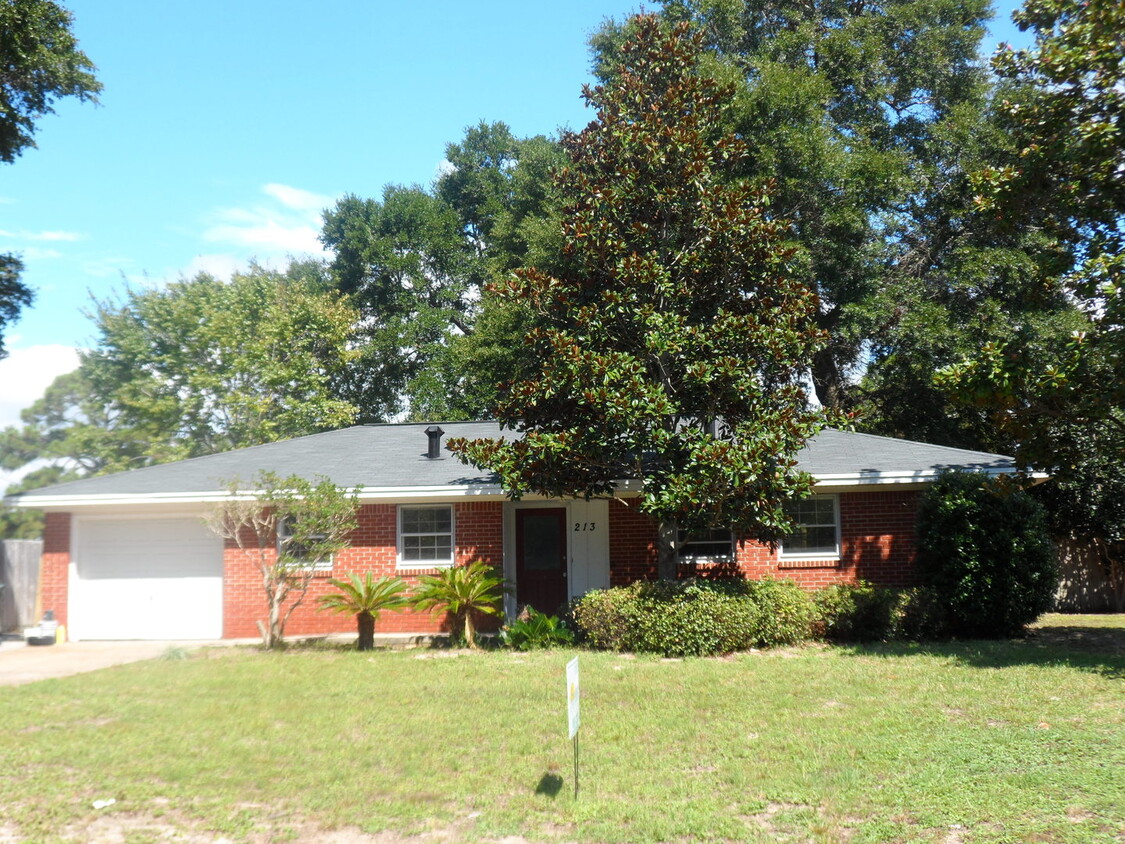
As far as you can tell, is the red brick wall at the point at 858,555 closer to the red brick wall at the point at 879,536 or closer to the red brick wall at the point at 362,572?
the red brick wall at the point at 879,536

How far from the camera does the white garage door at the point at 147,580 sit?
17016 mm

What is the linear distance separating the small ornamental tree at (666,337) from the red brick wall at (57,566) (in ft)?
25.4

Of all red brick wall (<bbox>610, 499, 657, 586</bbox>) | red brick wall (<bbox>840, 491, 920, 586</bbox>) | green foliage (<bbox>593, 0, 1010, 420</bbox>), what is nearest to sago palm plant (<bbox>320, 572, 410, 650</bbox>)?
red brick wall (<bbox>610, 499, 657, 586</bbox>)

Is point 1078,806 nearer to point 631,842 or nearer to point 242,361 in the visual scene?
point 631,842

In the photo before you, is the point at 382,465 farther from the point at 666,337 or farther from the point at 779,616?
the point at 779,616

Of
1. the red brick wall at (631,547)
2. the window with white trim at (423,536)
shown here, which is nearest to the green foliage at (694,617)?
the red brick wall at (631,547)

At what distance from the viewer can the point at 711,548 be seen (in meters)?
17.1

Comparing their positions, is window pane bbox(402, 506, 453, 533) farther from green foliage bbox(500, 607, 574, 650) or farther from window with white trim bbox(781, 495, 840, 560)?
window with white trim bbox(781, 495, 840, 560)

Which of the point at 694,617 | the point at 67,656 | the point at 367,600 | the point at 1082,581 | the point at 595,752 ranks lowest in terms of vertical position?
the point at 67,656

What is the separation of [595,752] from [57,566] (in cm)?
1251

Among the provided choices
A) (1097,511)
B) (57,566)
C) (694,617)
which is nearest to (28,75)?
(57,566)

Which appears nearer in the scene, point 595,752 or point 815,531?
point 595,752

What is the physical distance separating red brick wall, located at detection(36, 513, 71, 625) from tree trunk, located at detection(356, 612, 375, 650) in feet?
18.8

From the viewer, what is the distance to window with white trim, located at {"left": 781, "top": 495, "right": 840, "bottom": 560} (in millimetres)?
16953
